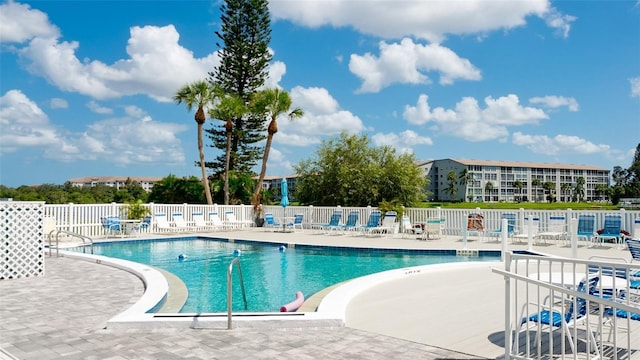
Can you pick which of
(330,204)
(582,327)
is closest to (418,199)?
(330,204)

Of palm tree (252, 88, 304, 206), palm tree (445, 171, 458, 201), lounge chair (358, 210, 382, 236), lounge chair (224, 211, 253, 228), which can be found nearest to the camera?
lounge chair (358, 210, 382, 236)

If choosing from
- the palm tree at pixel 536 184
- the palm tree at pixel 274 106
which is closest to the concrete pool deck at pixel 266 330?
the palm tree at pixel 274 106

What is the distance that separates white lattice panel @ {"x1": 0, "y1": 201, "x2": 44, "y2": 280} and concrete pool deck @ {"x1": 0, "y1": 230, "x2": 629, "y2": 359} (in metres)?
0.33

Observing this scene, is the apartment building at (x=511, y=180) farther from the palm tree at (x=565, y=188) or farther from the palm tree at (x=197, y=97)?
the palm tree at (x=197, y=97)

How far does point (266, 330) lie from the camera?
4.94m

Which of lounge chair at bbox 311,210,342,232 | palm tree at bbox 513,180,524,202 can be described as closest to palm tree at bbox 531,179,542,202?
palm tree at bbox 513,180,524,202

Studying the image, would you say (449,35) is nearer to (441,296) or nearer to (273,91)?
(273,91)

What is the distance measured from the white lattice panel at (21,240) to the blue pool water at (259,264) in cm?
257

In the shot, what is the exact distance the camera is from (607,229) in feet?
43.9

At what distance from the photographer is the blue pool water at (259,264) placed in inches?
309

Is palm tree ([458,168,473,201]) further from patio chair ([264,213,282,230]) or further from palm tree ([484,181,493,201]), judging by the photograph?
patio chair ([264,213,282,230])

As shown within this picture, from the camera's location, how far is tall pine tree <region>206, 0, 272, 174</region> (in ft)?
103

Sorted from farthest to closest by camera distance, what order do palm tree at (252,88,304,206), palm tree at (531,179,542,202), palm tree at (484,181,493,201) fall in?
palm tree at (531,179,542,202) → palm tree at (484,181,493,201) → palm tree at (252,88,304,206)

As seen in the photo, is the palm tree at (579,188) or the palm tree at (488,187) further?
the palm tree at (579,188)
